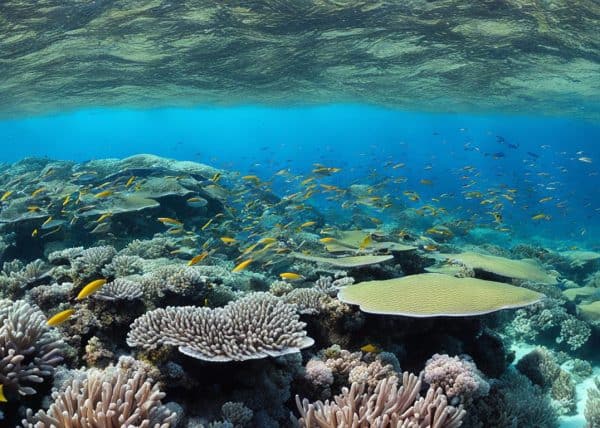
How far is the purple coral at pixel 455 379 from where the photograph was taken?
4535mm

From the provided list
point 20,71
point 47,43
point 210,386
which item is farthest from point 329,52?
point 210,386

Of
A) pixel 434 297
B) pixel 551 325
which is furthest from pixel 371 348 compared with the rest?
pixel 551 325

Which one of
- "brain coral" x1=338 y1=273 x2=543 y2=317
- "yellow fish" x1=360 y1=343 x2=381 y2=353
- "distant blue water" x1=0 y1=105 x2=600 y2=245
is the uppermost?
"brain coral" x1=338 y1=273 x2=543 y2=317

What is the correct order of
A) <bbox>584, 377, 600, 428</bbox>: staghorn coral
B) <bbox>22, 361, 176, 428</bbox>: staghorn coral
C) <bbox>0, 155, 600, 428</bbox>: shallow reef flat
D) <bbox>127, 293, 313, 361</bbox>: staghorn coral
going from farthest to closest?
<bbox>584, 377, 600, 428</bbox>: staghorn coral < <bbox>127, 293, 313, 361</bbox>: staghorn coral < <bbox>0, 155, 600, 428</bbox>: shallow reef flat < <bbox>22, 361, 176, 428</bbox>: staghorn coral

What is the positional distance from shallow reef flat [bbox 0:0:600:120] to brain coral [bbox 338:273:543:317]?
14.4m

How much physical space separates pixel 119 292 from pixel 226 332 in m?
1.90

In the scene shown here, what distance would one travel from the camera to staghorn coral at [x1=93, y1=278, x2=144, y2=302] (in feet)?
17.4

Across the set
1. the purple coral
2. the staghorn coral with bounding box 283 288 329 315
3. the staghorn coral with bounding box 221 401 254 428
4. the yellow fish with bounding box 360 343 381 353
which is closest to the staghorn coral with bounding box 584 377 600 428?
the purple coral

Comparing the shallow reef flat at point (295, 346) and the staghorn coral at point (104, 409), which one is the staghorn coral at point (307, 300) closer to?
the shallow reef flat at point (295, 346)

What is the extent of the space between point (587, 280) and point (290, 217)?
12.2m

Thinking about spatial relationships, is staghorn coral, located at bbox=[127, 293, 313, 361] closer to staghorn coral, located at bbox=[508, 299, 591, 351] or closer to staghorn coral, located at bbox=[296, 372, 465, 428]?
staghorn coral, located at bbox=[296, 372, 465, 428]

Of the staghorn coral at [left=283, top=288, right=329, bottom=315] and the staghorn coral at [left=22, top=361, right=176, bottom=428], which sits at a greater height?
the staghorn coral at [left=22, top=361, right=176, bottom=428]

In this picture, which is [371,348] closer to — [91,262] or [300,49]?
[91,262]

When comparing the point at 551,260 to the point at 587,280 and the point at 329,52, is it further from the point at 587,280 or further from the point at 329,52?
the point at 329,52
